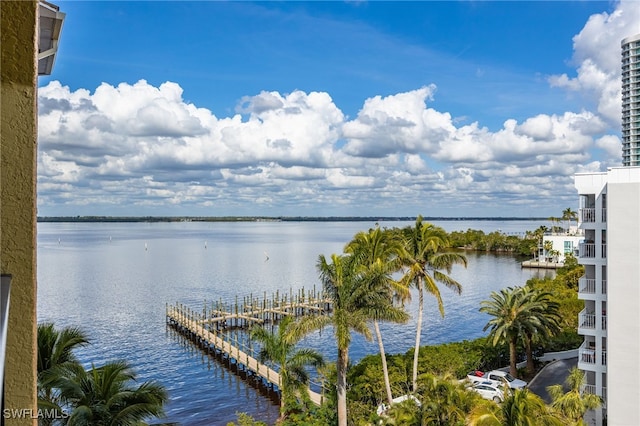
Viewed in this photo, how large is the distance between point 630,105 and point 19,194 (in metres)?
58.5

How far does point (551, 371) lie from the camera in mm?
31281

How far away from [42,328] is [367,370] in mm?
18808

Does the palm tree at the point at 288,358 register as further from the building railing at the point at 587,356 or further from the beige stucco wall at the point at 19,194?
the beige stucco wall at the point at 19,194

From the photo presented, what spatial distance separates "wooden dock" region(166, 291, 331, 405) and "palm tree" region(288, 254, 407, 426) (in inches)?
551

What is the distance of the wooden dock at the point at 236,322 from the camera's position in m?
42.4

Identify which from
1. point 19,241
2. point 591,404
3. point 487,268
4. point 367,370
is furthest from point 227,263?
point 19,241

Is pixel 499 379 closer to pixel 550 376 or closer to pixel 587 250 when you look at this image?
pixel 550 376

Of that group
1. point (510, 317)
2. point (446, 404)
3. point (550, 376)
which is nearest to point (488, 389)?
point (510, 317)

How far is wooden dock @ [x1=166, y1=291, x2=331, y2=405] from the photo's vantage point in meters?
42.4

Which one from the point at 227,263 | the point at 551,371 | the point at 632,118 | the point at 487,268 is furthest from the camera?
the point at 227,263

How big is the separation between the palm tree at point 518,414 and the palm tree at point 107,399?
8.37m

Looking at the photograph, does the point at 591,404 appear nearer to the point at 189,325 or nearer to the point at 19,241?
the point at 19,241

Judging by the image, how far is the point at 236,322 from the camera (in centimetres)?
5959

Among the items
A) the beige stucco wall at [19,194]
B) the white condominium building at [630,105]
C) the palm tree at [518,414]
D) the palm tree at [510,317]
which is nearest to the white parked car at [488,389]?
the palm tree at [510,317]
